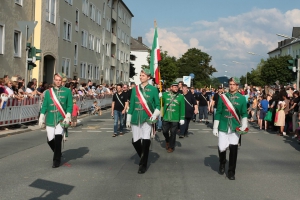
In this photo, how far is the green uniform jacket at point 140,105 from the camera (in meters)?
8.84

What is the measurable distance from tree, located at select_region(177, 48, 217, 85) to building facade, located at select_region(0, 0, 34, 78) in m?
88.0

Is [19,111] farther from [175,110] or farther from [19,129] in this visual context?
[175,110]

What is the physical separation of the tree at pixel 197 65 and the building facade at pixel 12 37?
88.0 m

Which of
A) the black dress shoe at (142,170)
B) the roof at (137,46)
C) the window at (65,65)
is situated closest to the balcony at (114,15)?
the window at (65,65)

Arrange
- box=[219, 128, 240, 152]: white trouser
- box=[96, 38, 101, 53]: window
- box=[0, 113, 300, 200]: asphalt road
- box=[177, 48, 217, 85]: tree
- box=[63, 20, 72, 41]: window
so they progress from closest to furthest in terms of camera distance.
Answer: box=[0, 113, 300, 200]: asphalt road < box=[219, 128, 240, 152]: white trouser < box=[63, 20, 72, 41]: window < box=[96, 38, 101, 53]: window < box=[177, 48, 217, 85]: tree

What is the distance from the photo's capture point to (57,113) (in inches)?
357

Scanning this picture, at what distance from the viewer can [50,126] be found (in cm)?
906

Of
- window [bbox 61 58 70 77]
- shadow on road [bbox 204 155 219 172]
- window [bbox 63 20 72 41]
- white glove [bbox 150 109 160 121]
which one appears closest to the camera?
white glove [bbox 150 109 160 121]

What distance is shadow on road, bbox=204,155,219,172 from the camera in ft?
30.3

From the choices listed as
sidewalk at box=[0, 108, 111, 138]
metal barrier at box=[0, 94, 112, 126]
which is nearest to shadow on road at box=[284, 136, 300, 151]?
sidewalk at box=[0, 108, 111, 138]

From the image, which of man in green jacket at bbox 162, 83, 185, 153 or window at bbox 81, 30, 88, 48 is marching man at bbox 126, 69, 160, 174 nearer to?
man in green jacket at bbox 162, 83, 185, 153

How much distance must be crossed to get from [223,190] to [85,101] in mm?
21153

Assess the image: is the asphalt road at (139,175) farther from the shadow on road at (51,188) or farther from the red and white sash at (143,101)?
the red and white sash at (143,101)

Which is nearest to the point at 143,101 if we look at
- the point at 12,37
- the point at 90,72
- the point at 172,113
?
the point at 172,113
